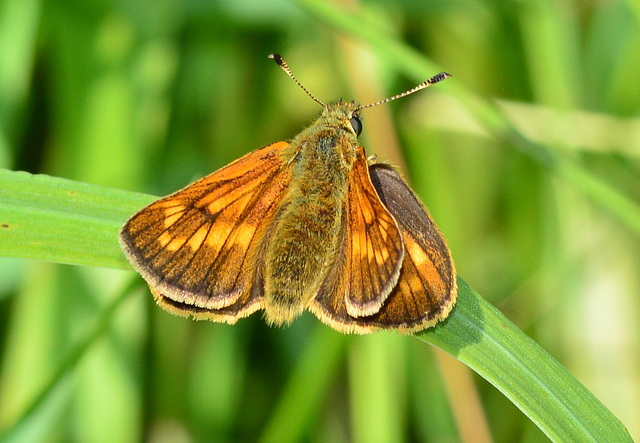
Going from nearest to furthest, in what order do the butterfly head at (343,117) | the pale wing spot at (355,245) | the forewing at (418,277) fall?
the forewing at (418,277) → the pale wing spot at (355,245) → the butterfly head at (343,117)

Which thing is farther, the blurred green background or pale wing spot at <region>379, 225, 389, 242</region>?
the blurred green background

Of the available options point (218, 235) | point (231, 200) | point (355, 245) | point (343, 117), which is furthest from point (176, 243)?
point (343, 117)

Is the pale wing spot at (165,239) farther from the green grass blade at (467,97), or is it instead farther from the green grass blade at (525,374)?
the green grass blade at (467,97)

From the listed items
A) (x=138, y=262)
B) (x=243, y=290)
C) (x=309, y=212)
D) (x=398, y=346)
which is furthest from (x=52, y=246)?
(x=398, y=346)

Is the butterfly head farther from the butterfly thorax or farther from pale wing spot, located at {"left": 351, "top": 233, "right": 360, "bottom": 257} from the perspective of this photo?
pale wing spot, located at {"left": 351, "top": 233, "right": 360, "bottom": 257}

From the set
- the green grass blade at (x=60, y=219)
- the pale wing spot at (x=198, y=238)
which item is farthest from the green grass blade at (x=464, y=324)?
the pale wing spot at (x=198, y=238)

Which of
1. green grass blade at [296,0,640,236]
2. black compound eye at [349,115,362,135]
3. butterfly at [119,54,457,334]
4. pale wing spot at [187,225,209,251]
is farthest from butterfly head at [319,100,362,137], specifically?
pale wing spot at [187,225,209,251]
